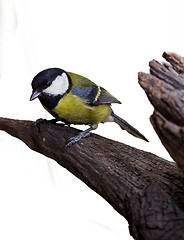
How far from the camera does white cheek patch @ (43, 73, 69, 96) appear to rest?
111cm

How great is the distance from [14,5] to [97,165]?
1191 millimetres

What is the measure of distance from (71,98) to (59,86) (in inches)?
2.0

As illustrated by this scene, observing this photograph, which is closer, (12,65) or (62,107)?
(62,107)

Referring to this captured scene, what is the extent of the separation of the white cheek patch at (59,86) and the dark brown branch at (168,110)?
40 cm

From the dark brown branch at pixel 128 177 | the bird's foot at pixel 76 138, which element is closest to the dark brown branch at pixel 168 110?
the dark brown branch at pixel 128 177

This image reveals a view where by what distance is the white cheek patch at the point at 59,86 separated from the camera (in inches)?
43.8

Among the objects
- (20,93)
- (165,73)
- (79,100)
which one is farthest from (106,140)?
(20,93)

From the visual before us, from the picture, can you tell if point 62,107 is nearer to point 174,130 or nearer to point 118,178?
point 118,178

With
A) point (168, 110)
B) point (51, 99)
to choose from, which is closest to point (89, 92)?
point (51, 99)

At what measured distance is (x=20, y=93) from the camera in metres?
1.98

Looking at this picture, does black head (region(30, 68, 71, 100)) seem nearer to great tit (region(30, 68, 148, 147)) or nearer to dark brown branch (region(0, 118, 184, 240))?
great tit (region(30, 68, 148, 147))

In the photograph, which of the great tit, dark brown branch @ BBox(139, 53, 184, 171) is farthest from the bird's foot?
dark brown branch @ BBox(139, 53, 184, 171)

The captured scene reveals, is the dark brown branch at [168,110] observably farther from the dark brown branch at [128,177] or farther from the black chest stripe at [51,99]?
the black chest stripe at [51,99]

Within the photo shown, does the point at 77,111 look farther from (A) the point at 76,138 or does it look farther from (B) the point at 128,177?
(B) the point at 128,177
